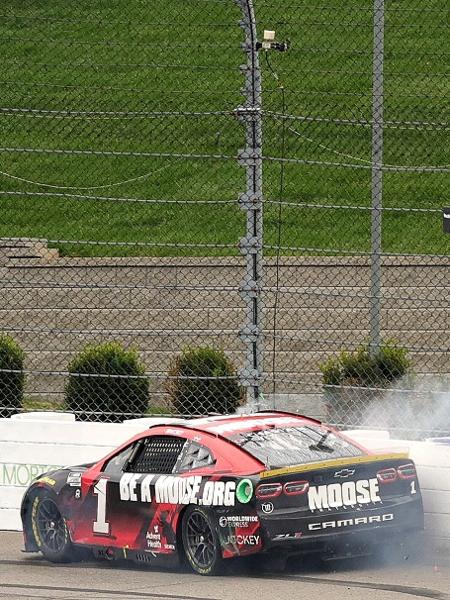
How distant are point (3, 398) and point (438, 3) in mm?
13625

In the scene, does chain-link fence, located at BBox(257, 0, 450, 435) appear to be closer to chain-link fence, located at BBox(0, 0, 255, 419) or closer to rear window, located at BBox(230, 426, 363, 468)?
chain-link fence, located at BBox(0, 0, 255, 419)

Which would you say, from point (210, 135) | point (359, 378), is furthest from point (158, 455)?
point (210, 135)

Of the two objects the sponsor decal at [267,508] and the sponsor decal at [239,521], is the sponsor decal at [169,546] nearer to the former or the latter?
the sponsor decal at [239,521]

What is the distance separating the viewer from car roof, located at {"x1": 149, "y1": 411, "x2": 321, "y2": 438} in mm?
8859

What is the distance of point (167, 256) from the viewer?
16.9 meters

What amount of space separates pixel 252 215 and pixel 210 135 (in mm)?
8078

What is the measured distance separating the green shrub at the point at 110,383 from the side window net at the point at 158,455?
306cm

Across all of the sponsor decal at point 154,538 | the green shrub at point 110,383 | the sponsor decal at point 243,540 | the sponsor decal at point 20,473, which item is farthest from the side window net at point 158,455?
the green shrub at point 110,383

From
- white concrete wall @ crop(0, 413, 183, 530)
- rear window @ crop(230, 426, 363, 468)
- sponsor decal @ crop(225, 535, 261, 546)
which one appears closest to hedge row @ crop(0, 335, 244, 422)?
white concrete wall @ crop(0, 413, 183, 530)

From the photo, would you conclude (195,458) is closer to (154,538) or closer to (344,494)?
(154,538)

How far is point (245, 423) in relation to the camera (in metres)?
9.02

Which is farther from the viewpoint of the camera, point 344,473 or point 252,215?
point 252,215

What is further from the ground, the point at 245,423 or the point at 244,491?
the point at 245,423

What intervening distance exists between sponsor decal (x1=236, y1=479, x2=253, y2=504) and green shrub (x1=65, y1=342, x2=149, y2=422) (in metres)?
4.00
